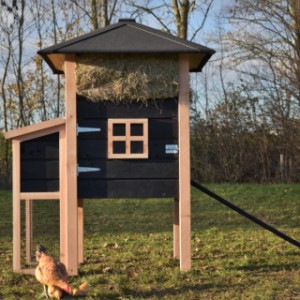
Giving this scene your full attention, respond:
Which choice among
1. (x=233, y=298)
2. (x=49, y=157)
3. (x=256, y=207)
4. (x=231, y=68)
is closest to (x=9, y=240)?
(x=49, y=157)

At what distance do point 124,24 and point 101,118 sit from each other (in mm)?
1281

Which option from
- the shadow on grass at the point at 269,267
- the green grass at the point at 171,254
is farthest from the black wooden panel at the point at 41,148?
the shadow on grass at the point at 269,267

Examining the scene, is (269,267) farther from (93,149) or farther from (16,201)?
(16,201)

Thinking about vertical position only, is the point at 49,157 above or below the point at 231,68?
below

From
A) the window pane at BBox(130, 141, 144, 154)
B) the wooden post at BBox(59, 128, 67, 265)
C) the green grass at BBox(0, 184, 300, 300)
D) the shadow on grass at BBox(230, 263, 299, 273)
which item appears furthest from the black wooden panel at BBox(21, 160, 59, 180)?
the shadow on grass at BBox(230, 263, 299, 273)

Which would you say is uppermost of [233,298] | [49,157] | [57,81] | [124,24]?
[57,81]

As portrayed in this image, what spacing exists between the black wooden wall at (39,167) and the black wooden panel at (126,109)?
583 mm

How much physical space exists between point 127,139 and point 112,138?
19 centimetres

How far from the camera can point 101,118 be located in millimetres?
7891

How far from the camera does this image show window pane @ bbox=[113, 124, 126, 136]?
7883 mm

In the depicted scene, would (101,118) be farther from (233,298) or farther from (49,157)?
(233,298)

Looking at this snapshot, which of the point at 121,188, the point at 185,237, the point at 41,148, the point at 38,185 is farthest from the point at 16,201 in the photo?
the point at 185,237

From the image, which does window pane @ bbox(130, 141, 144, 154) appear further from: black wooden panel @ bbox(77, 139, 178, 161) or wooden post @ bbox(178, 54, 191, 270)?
wooden post @ bbox(178, 54, 191, 270)

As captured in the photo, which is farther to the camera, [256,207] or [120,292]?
[256,207]
